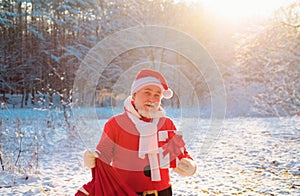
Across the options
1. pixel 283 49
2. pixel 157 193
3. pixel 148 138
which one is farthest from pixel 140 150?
pixel 283 49

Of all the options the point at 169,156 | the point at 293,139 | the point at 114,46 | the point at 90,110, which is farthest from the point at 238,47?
the point at 169,156

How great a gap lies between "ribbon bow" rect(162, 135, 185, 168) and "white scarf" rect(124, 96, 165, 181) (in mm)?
69

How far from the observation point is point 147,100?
1962 millimetres

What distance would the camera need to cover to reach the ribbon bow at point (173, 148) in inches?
77.3

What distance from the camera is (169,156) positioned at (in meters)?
1.96

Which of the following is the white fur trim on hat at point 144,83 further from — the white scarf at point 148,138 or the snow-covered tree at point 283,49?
the snow-covered tree at point 283,49

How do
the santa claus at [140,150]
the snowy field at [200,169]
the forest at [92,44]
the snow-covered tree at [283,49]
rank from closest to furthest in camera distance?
the santa claus at [140,150]
the snowy field at [200,169]
the snow-covered tree at [283,49]
the forest at [92,44]

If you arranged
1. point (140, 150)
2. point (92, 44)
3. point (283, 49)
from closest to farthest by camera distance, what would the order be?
point (140, 150) < point (283, 49) < point (92, 44)

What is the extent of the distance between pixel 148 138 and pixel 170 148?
0.54 ft

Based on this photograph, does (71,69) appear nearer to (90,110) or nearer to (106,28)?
(106,28)

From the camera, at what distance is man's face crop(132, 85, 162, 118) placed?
1954 mm

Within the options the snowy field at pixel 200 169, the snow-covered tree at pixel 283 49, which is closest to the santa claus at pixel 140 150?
the snowy field at pixel 200 169

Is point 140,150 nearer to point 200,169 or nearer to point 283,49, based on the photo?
point 200,169

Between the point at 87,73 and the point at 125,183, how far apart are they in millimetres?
16581
